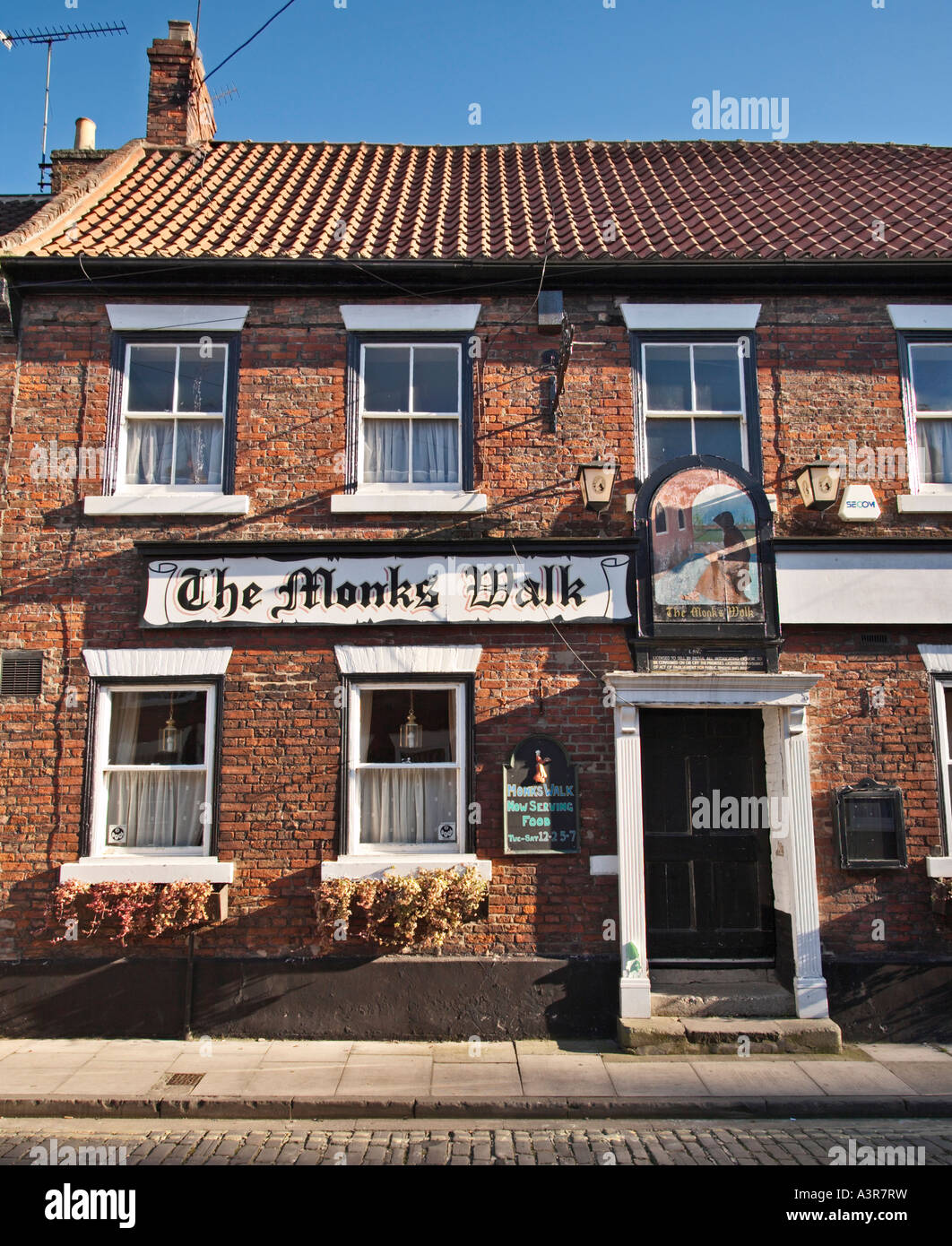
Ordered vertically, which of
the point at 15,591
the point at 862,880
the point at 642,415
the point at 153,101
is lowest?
the point at 862,880

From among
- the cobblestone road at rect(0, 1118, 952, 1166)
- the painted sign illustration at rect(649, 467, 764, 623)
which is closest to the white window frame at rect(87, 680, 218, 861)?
the cobblestone road at rect(0, 1118, 952, 1166)

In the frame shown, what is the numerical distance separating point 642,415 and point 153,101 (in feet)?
26.4

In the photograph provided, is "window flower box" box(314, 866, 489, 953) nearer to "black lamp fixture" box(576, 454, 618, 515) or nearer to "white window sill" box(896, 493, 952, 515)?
"black lamp fixture" box(576, 454, 618, 515)

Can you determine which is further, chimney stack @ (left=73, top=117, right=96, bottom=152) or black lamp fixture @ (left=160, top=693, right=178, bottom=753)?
chimney stack @ (left=73, top=117, right=96, bottom=152)

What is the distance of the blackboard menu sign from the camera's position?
25.8 feet

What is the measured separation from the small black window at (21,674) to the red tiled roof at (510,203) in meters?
4.01

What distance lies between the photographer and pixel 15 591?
8352 millimetres

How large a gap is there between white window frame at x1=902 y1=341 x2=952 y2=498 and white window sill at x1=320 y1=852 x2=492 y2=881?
5557 millimetres

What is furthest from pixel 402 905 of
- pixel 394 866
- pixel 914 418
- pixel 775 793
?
pixel 914 418

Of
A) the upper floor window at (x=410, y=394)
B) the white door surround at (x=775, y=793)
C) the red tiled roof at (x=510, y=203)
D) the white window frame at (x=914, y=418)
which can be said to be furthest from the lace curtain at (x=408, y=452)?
the white window frame at (x=914, y=418)

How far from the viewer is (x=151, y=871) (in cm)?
782
